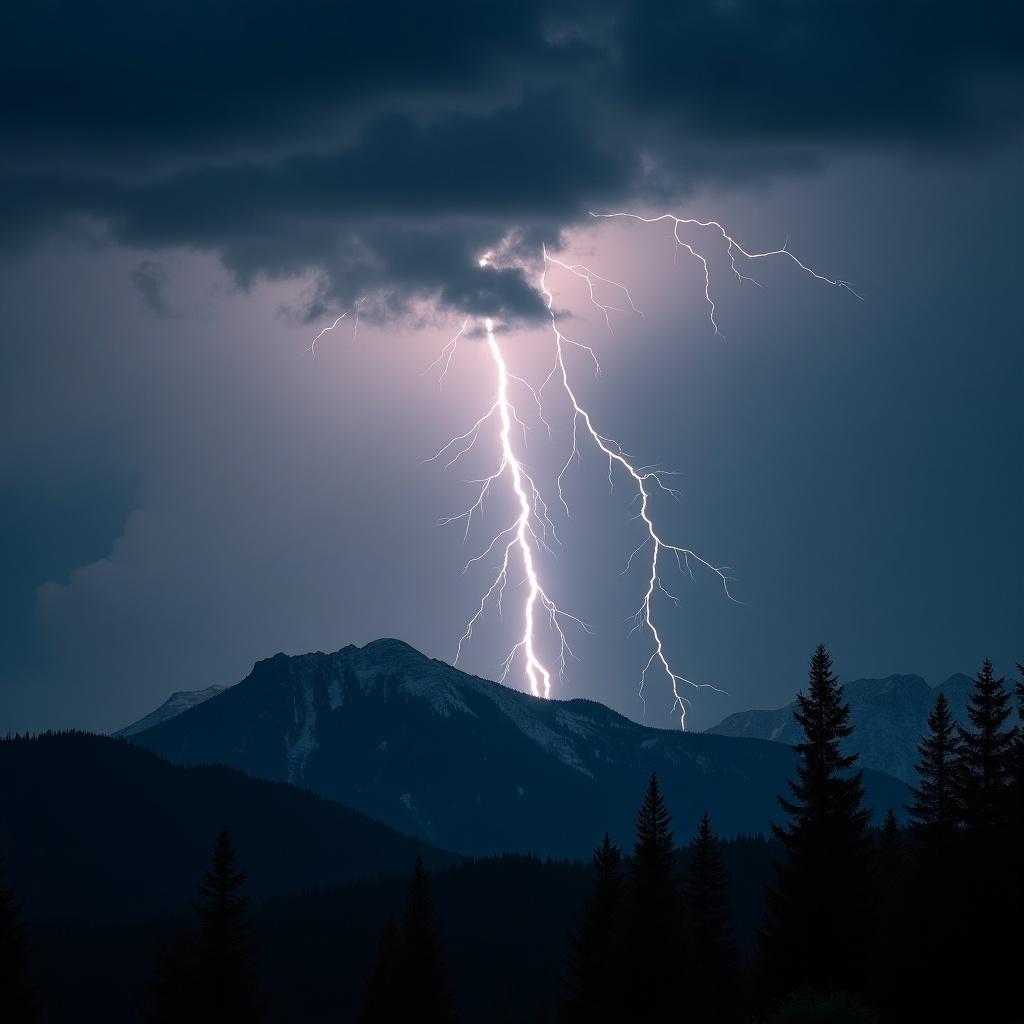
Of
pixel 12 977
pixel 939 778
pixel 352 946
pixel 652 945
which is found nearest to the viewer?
pixel 939 778

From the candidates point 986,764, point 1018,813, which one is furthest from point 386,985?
point 1018,813

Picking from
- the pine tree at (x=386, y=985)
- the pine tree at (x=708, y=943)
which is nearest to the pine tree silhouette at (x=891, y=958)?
the pine tree at (x=708, y=943)

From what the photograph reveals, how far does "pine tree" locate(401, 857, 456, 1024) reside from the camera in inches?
2522

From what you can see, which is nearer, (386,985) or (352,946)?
(386,985)

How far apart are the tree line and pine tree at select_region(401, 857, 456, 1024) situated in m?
0.07

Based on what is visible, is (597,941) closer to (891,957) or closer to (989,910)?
(891,957)

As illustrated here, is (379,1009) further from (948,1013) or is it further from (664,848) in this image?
(948,1013)

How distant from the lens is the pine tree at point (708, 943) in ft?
179

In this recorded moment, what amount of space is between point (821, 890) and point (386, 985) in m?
21.2

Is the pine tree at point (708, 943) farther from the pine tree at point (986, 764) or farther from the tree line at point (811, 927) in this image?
the pine tree at point (986, 764)

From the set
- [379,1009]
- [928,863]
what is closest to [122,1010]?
[379,1009]

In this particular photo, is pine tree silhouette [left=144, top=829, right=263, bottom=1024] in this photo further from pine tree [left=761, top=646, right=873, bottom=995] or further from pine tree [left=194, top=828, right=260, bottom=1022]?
pine tree [left=761, top=646, right=873, bottom=995]

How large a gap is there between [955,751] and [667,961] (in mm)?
10877

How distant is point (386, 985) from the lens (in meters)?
65.1
